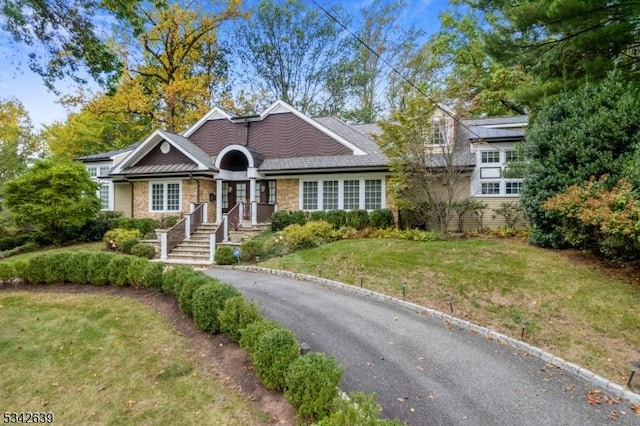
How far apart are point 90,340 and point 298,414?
448 cm

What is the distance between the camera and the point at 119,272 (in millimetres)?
8570

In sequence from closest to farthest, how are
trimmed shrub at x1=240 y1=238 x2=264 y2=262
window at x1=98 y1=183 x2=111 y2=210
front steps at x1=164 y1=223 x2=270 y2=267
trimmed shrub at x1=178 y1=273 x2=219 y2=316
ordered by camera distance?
1. trimmed shrub at x1=178 y1=273 x2=219 y2=316
2. trimmed shrub at x1=240 y1=238 x2=264 y2=262
3. front steps at x1=164 y1=223 x2=270 y2=267
4. window at x1=98 y1=183 x2=111 y2=210

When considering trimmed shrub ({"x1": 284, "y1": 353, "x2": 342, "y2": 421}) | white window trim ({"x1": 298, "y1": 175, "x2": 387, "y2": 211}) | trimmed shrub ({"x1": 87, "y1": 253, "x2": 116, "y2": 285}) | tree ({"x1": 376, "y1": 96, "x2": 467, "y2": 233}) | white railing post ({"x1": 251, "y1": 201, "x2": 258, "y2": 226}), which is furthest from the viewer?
white railing post ({"x1": 251, "y1": 201, "x2": 258, "y2": 226})

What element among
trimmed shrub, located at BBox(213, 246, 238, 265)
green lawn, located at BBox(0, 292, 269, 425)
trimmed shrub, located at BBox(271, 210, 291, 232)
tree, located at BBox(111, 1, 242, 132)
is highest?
tree, located at BBox(111, 1, 242, 132)

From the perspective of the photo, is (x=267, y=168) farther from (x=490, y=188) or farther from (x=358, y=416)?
(x=358, y=416)

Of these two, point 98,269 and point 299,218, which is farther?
point 299,218

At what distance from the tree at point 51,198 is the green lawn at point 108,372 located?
988 centimetres

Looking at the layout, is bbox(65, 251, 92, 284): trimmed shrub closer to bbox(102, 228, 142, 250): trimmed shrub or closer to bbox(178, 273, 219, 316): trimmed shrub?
bbox(178, 273, 219, 316): trimmed shrub

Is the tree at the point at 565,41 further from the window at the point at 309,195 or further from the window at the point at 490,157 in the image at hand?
the window at the point at 309,195

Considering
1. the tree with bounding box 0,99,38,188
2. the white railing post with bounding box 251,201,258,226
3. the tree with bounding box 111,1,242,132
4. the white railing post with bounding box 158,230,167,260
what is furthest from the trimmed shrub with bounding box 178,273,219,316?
the tree with bounding box 0,99,38,188

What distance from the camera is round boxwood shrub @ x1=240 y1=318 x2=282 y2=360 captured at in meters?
4.62

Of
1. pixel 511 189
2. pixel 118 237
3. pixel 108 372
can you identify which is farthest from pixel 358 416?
pixel 118 237

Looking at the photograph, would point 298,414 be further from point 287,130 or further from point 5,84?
point 287,130

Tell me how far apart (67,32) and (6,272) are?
668 centimetres
